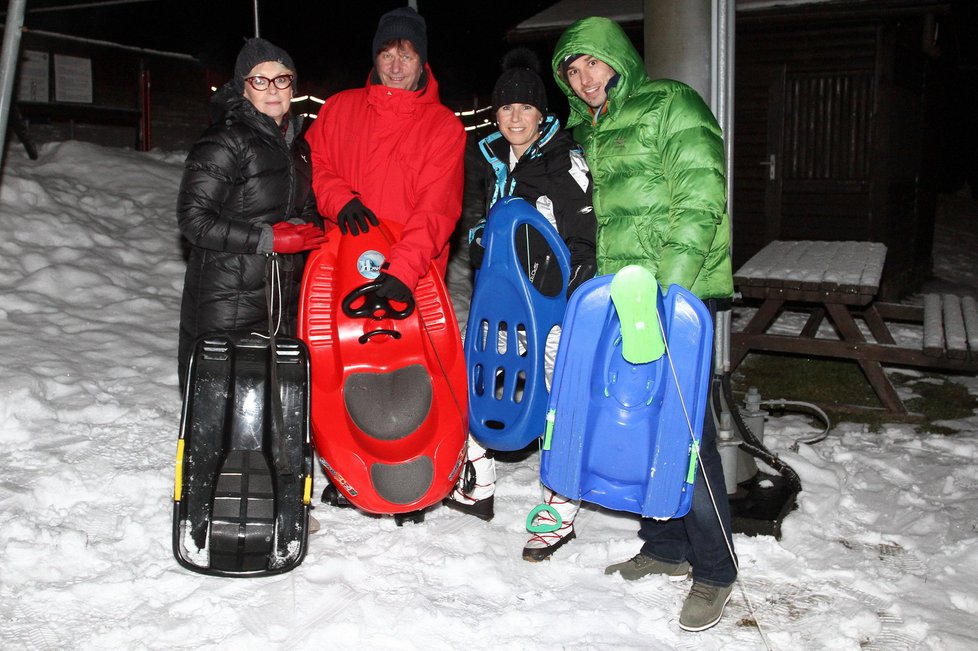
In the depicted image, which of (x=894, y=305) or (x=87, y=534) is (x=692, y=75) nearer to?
(x=87, y=534)

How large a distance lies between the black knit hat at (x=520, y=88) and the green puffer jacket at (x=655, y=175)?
0.71 ft

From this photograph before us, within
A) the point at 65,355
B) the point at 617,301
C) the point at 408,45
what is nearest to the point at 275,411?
the point at 617,301

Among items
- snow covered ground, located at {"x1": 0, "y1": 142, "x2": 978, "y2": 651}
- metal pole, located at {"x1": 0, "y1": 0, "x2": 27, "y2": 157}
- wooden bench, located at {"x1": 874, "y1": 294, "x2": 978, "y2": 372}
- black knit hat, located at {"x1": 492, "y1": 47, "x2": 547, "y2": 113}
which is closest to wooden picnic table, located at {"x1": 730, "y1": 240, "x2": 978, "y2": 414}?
wooden bench, located at {"x1": 874, "y1": 294, "x2": 978, "y2": 372}

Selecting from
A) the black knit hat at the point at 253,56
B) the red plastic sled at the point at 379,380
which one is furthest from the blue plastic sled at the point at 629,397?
the black knit hat at the point at 253,56

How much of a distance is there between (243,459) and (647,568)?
157cm

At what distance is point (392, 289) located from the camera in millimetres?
3309

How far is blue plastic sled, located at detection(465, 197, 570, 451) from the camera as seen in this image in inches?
136

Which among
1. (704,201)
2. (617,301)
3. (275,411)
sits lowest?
(275,411)

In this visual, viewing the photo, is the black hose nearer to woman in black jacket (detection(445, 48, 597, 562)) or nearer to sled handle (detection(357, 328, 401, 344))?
woman in black jacket (detection(445, 48, 597, 562))

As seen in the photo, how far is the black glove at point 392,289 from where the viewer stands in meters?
3.31

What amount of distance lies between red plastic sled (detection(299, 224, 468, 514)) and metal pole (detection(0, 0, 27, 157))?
1.15 m

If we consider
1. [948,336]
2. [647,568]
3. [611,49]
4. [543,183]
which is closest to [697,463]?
[647,568]

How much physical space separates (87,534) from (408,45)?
2.28 metres

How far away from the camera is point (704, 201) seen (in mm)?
2871
